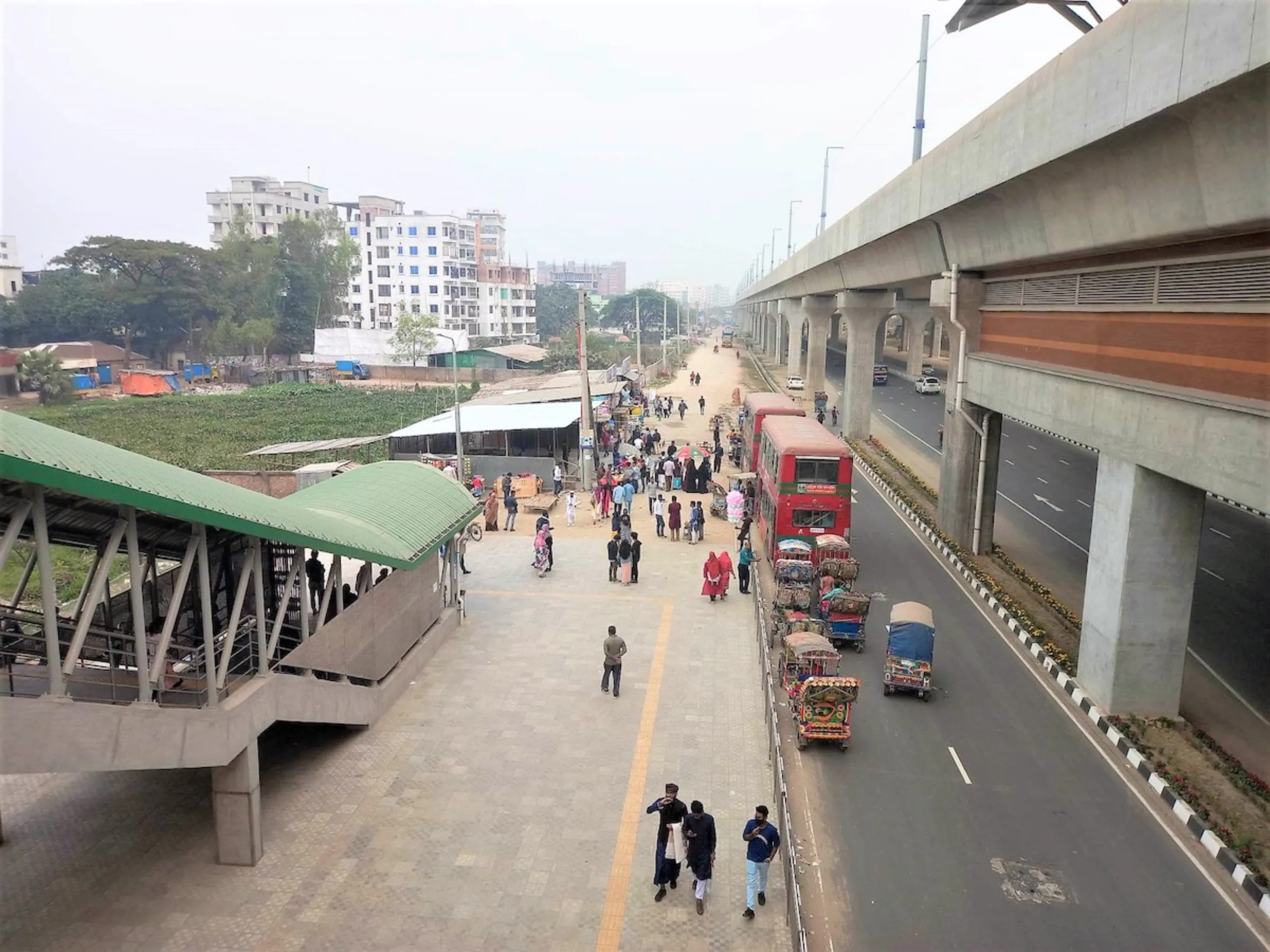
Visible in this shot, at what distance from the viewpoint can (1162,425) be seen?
1161 cm

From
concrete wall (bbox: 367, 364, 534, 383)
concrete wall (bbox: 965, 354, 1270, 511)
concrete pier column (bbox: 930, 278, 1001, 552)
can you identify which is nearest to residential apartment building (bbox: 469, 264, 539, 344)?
concrete wall (bbox: 367, 364, 534, 383)

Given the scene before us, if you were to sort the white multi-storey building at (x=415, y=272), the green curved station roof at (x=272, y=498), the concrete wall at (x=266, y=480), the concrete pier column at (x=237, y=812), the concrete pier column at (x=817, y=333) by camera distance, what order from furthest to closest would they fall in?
1. the white multi-storey building at (x=415, y=272)
2. the concrete pier column at (x=817, y=333)
3. the concrete wall at (x=266, y=480)
4. the concrete pier column at (x=237, y=812)
5. the green curved station roof at (x=272, y=498)

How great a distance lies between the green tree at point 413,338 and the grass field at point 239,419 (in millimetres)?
11767

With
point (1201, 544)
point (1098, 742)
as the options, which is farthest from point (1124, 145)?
point (1201, 544)

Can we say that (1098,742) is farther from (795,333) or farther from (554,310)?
(554,310)

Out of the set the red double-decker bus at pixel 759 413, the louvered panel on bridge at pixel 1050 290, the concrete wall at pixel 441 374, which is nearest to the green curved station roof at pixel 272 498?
the red double-decker bus at pixel 759 413

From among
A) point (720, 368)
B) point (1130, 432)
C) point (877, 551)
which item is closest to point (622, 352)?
point (720, 368)

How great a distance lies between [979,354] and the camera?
2008 cm

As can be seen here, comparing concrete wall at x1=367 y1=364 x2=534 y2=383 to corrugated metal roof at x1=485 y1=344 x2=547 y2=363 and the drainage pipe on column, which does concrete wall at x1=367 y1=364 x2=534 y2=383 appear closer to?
corrugated metal roof at x1=485 y1=344 x2=547 y2=363

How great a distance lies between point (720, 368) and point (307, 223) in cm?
4592

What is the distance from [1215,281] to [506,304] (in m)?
103

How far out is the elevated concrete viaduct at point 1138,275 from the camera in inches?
368

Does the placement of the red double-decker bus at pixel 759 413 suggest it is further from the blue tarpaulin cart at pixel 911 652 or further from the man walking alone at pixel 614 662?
the man walking alone at pixel 614 662

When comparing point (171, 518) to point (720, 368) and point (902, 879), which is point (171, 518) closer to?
point (902, 879)
